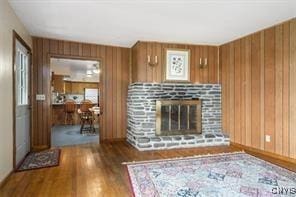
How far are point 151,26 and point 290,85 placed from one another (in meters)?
2.60

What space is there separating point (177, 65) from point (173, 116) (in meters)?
1.20

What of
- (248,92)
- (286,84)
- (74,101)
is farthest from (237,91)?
(74,101)

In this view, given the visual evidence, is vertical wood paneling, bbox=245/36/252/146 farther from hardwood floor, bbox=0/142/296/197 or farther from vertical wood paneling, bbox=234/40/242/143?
hardwood floor, bbox=0/142/296/197

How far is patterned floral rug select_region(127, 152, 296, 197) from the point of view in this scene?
2.42 metres

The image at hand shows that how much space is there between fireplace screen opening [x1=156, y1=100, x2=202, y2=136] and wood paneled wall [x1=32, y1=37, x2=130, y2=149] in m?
1.04

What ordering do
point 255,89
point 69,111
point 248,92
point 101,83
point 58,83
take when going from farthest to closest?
point 58,83 < point 69,111 < point 101,83 < point 248,92 < point 255,89

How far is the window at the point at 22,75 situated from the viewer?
3.56 m

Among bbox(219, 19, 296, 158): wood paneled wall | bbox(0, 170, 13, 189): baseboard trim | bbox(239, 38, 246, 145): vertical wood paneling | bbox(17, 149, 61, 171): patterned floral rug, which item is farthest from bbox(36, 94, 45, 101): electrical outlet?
bbox(239, 38, 246, 145): vertical wood paneling

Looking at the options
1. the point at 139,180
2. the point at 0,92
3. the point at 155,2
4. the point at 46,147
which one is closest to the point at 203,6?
the point at 155,2

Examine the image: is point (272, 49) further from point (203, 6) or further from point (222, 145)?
point (222, 145)

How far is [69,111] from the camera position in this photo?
8211mm

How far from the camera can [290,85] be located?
11.8 feet

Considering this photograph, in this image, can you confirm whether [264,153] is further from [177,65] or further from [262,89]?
[177,65]

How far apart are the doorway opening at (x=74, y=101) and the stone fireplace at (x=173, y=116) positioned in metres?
1.58
